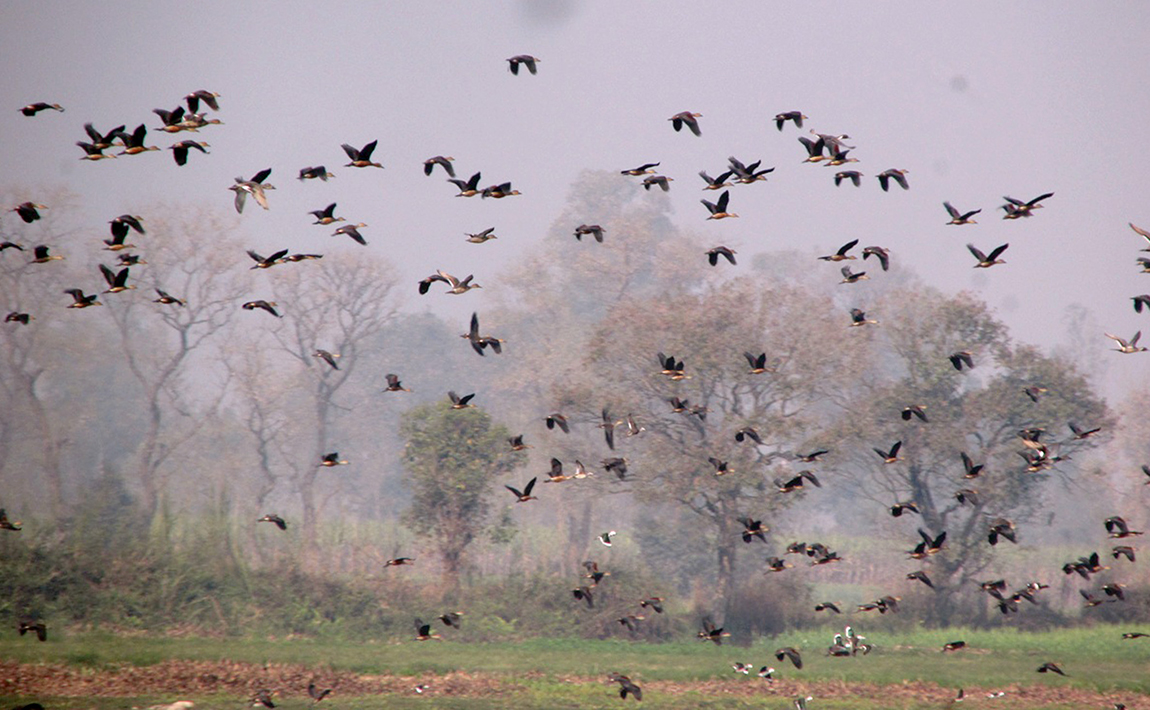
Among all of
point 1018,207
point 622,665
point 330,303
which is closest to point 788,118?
point 1018,207

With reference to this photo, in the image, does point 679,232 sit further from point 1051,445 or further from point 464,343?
point 1051,445

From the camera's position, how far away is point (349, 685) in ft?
89.2

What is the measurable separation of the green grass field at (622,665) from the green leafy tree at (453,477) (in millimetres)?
7032

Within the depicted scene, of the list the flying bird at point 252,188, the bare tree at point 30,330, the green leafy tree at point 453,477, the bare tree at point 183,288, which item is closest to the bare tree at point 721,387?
the green leafy tree at point 453,477

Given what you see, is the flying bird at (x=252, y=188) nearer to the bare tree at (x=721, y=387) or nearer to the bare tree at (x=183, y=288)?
the bare tree at (x=721, y=387)

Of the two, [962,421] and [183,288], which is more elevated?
[183,288]

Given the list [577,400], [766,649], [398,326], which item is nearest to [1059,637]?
[766,649]

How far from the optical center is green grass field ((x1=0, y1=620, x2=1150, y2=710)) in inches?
1034

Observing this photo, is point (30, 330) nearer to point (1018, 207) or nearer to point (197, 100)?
point (197, 100)

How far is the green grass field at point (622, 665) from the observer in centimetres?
2627

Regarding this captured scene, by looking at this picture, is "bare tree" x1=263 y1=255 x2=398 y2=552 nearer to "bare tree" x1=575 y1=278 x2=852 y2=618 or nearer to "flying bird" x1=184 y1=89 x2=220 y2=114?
"bare tree" x1=575 y1=278 x2=852 y2=618

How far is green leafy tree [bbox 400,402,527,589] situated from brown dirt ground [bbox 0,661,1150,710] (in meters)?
12.3

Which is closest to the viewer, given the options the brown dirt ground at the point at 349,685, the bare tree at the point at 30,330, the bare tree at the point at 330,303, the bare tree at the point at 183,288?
the brown dirt ground at the point at 349,685

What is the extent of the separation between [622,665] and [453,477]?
40.8 ft
